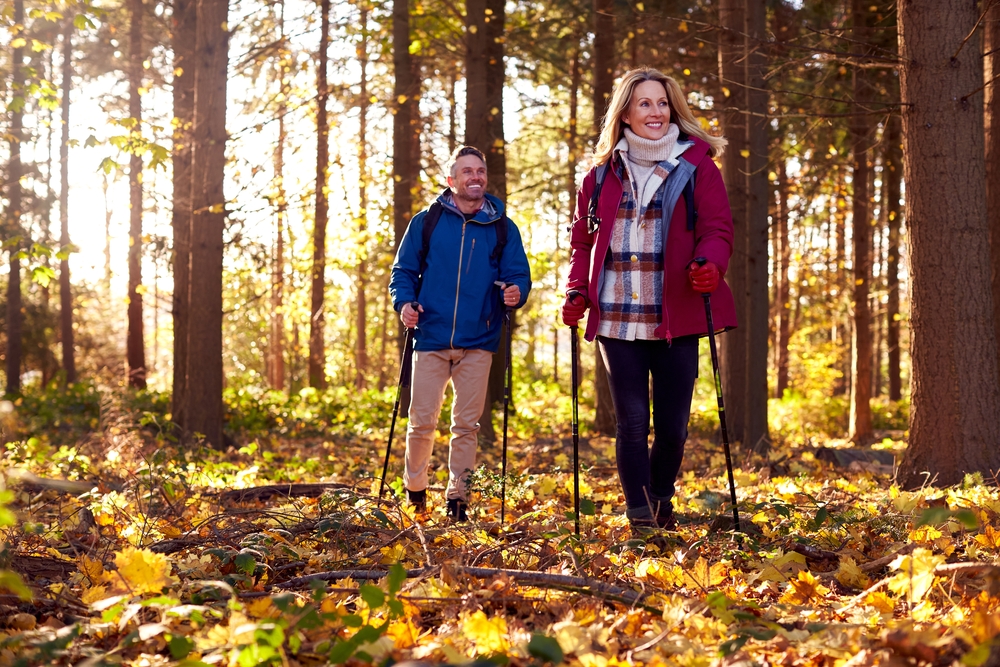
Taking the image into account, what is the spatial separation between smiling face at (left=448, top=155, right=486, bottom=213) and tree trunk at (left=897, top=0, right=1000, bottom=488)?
255 centimetres

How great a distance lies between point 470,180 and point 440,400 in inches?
52.6

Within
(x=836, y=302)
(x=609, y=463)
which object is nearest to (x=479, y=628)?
(x=609, y=463)

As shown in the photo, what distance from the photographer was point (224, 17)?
8305 millimetres

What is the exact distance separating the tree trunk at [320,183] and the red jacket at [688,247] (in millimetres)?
5516

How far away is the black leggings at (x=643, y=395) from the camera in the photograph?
3.97 m

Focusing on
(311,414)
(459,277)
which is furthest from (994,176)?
(311,414)

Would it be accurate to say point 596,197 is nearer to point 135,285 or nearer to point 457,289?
point 457,289

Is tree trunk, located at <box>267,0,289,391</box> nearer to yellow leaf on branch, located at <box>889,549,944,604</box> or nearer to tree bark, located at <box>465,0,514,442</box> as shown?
tree bark, located at <box>465,0,514,442</box>

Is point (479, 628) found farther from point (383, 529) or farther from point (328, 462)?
point (328, 462)

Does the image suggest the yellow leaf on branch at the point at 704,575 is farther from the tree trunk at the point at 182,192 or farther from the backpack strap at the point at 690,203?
the tree trunk at the point at 182,192

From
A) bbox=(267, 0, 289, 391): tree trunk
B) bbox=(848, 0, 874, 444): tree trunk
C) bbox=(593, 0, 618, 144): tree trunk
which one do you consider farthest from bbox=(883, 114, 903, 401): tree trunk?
bbox=(267, 0, 289, 391): tree trunk

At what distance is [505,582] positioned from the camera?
2695 millimetres

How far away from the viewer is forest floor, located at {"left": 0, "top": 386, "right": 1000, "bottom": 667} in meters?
2.19

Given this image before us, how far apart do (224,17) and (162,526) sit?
19.6 ft
